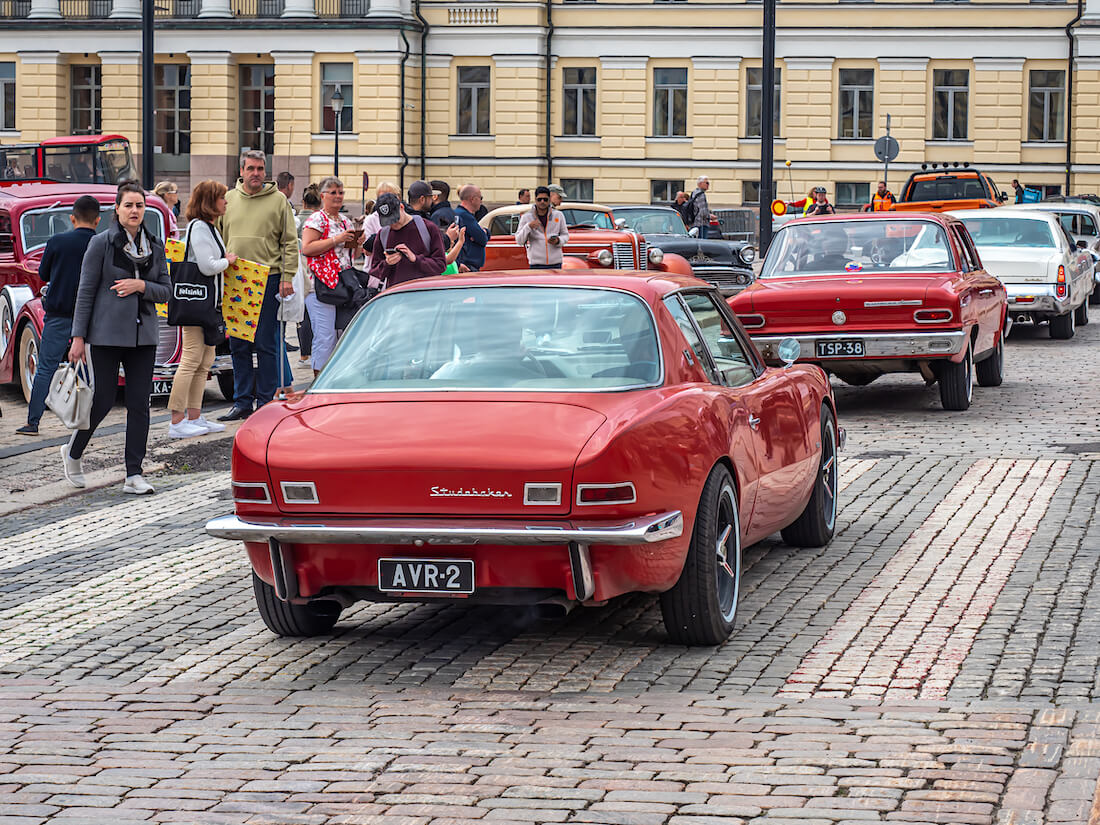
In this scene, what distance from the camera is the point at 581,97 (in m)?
58.8

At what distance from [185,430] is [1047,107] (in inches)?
1870

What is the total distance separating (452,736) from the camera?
5832 millimetres

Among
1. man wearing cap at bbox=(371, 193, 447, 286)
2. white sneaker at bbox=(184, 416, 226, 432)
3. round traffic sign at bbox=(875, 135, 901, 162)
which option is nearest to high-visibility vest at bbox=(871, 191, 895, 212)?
round traffic sign at bbox=(875, 135, 901, 162)

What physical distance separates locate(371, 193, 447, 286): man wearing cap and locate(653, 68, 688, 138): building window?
4478 centimetres

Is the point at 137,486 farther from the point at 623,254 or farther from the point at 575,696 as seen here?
the point at 623,254

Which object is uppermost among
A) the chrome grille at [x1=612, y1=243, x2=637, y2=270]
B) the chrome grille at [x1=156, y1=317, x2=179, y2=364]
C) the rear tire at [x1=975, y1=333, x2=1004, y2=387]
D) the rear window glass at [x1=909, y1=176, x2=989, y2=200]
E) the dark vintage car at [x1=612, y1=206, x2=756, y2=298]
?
the rear window glass at [x1=909, y1=176, x2=989, y2=200]

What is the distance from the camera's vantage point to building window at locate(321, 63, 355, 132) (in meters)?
58.2

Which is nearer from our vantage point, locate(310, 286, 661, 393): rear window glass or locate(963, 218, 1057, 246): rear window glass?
locate(310, 286, 661, 393): rear window glass

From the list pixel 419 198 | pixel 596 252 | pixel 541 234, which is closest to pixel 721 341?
pixel 419 198

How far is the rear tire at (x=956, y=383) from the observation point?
1494 centimetres

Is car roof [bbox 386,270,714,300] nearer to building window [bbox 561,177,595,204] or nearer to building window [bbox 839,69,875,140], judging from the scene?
building window [bbox 839,69,875,140]

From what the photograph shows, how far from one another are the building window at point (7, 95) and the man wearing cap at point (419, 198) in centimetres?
4888

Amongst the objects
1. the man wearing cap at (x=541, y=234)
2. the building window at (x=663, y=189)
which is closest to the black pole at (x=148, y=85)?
the man wearing cap at (x=541, y=234)

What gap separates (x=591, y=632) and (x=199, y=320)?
669cm
